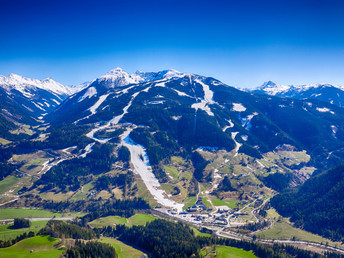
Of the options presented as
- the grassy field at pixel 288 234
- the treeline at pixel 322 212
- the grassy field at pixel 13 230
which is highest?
the treeline at pixel 322 212

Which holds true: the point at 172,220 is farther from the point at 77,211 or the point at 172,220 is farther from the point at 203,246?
the point at 77,211

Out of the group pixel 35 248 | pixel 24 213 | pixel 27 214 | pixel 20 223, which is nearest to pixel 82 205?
pixel 27 214

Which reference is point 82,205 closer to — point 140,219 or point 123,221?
point 123,221

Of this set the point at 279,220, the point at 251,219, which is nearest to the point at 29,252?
the point at 251,219

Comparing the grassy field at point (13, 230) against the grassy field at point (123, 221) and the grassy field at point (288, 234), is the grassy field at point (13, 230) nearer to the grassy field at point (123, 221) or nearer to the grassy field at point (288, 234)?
the grassy field at point (123, 221)

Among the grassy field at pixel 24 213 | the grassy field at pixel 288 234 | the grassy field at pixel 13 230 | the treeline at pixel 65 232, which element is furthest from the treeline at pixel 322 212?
the grassy field at pixel 24 213
